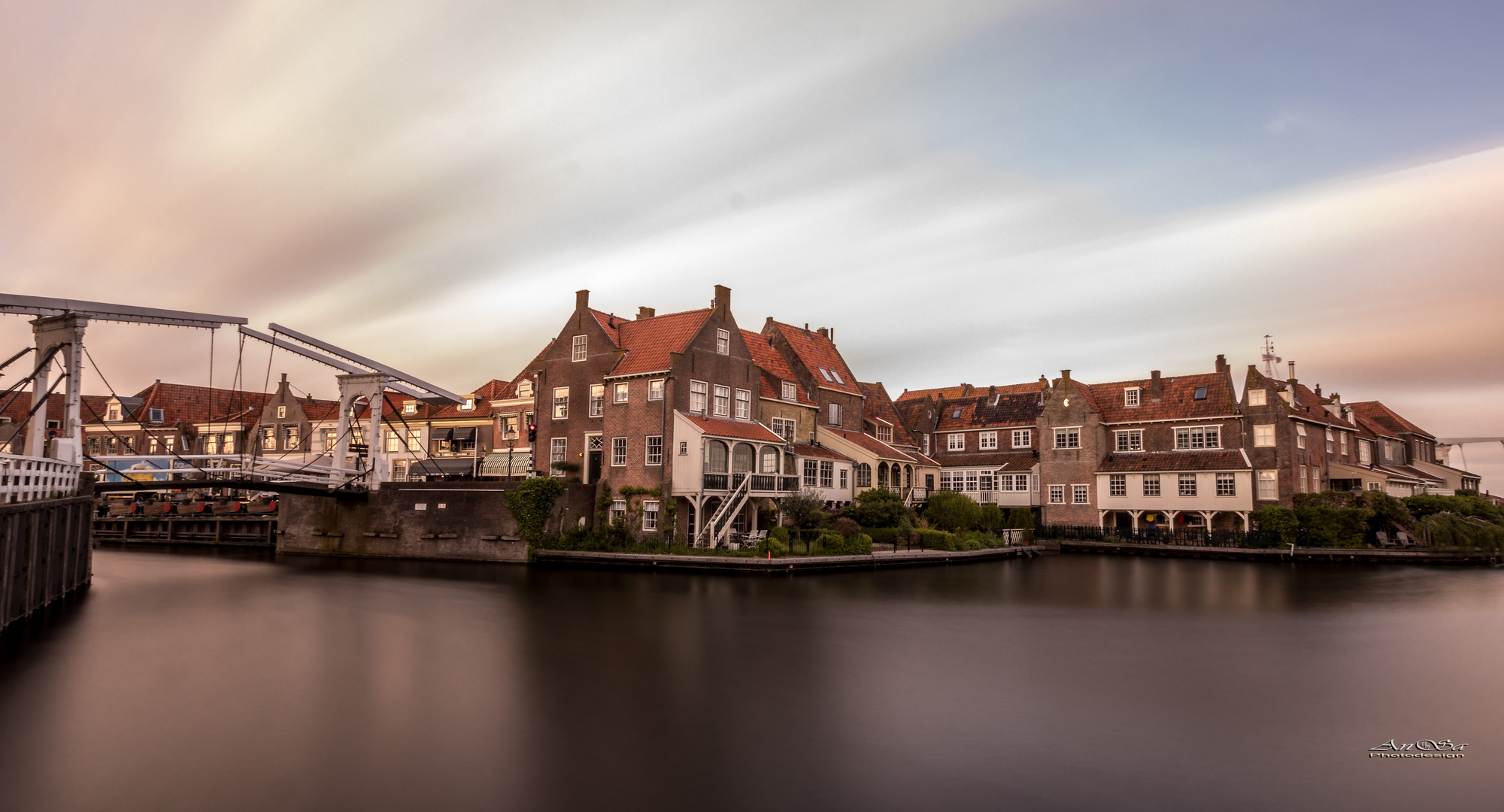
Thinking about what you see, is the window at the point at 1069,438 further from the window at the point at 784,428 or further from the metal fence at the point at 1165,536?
the window at the point at 784,428

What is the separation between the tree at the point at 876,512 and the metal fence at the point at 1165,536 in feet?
40.8

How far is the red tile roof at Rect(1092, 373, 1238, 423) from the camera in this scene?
1938 inches

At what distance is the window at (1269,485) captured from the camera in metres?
46.2

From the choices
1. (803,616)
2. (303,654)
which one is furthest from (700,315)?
(303,654)

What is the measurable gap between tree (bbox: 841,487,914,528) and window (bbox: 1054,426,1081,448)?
15152 millimetres

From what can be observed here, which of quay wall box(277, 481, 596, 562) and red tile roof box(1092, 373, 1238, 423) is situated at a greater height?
red tile roof box(1092, 373, 1238, 423)

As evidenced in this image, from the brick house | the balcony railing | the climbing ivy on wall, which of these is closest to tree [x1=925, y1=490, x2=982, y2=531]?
the balcony railing

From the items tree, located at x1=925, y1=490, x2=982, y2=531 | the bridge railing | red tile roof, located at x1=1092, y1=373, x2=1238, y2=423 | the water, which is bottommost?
the water

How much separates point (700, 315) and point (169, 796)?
102ft

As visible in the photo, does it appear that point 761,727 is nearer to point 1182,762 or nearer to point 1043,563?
point 1182,762

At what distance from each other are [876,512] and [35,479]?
32.5 meters

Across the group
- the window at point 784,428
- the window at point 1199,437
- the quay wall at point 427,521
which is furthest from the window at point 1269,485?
the quay wall at point 427,521

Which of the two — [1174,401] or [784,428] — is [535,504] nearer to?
[784,428]

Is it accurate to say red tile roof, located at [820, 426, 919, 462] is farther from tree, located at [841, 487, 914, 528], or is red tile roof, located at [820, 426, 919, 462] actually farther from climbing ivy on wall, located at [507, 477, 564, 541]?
climbing ivy on wall, located at [507, 477, 564, 541]
